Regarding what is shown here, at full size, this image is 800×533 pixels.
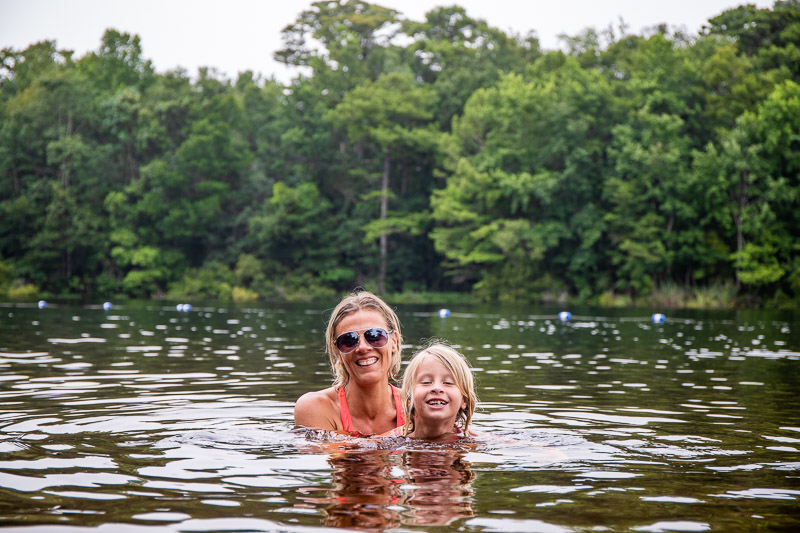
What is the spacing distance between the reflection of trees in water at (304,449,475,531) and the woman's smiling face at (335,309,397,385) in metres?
0.66

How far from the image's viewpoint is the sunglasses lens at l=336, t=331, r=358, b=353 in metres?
7.16

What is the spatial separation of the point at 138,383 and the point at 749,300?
130 ft

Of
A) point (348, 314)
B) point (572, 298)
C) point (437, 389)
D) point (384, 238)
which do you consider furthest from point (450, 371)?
point (384, 238)

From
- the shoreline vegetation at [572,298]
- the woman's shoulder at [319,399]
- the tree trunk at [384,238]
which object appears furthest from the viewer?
the tree trunk at [384,238]

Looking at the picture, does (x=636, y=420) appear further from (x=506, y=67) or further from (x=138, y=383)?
(x=506, y=67)

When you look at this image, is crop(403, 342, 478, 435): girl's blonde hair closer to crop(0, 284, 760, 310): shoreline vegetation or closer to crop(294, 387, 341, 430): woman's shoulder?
crop(294, 387, 341, 430): woman's shoulder

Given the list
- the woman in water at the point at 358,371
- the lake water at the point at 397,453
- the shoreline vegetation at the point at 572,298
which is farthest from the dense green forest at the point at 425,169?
the woman in water at the point at 358,371

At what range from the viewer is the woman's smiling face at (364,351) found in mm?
7199

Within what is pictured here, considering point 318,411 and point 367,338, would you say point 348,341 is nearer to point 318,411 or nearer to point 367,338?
point 367,338

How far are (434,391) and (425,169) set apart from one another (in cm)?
5905

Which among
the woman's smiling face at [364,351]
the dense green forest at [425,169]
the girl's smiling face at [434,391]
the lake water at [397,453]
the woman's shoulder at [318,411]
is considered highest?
the dense green forest at [425,169]

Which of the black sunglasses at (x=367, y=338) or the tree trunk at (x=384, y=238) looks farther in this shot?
the tree trunk at (x=384, y=238)

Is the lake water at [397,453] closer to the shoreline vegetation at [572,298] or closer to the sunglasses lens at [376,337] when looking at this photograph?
the sunglasses lens at [376,337]

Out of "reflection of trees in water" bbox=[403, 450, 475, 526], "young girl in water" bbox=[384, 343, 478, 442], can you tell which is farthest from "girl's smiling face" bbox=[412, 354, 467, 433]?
"reflection of trees in water" bbox=[403, 450, 475, 526]
